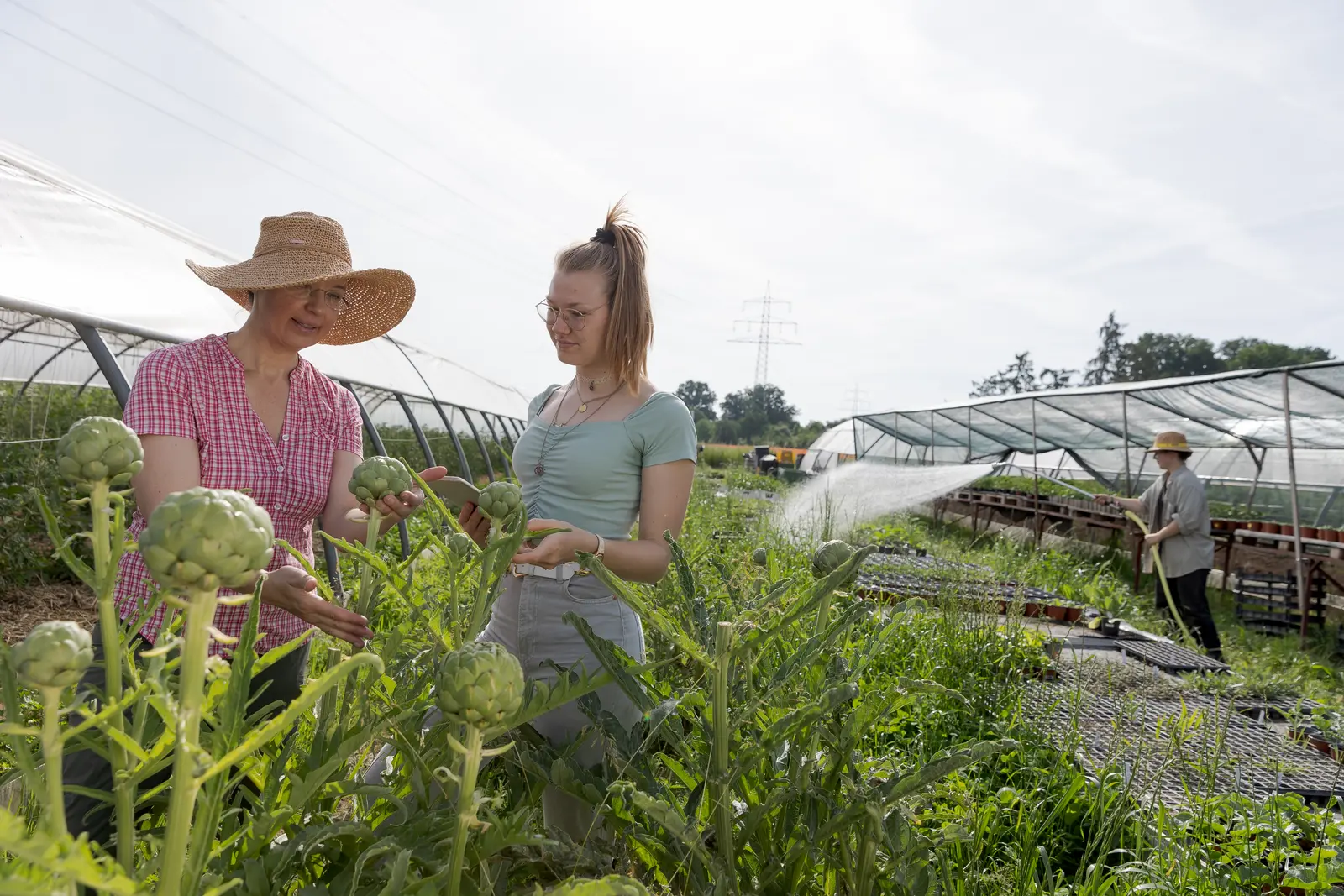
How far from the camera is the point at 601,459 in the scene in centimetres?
184

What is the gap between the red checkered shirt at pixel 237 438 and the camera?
1.67 m

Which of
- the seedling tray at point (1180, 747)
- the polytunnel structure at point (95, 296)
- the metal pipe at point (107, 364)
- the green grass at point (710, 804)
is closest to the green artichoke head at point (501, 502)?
the green grass at point (710, 804)

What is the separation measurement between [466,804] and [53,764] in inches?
10.5

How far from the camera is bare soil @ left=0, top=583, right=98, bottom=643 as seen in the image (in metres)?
4.83

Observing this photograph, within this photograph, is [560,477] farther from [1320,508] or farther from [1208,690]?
[1320,508]

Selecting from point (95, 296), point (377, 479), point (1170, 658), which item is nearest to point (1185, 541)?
point (1170, 658)

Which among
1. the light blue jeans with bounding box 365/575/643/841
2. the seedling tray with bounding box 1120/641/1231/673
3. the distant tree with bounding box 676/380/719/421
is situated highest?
the distant tree with bounding box 676/380/719/421

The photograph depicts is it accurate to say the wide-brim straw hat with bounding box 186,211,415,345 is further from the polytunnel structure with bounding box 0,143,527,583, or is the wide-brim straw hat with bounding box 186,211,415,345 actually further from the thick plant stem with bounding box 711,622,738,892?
the polytunnel structure with bounding box 0,143,527,583

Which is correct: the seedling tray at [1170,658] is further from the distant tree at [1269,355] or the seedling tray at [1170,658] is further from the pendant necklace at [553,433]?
the distant tree at [1269,355]

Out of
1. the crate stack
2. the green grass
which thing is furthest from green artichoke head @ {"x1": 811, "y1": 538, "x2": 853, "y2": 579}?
the crate stack

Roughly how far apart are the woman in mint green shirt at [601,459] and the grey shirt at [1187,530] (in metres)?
5.69

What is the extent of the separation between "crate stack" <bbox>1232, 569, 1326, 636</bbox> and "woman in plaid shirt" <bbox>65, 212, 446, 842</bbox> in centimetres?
774

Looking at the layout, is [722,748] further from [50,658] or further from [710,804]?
[50,658]

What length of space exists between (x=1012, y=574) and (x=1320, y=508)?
862 cm
